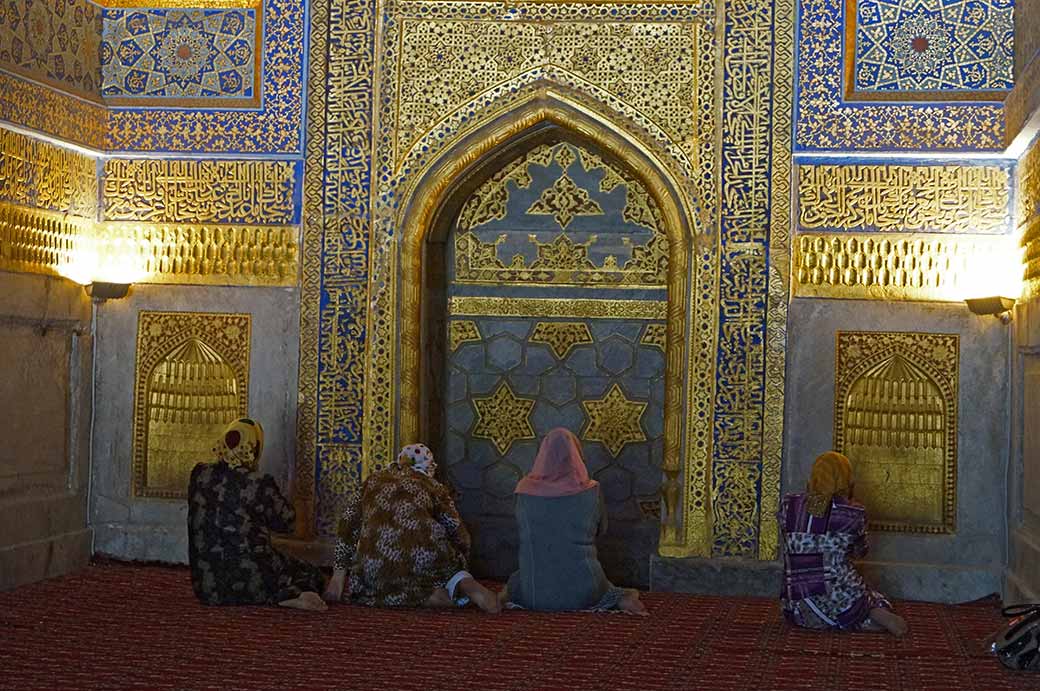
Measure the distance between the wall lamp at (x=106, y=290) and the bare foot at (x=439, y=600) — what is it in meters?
2.31

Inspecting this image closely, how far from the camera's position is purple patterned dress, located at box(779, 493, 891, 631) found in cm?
570

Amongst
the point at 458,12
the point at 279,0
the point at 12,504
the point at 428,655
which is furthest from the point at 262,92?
the point at 428,655

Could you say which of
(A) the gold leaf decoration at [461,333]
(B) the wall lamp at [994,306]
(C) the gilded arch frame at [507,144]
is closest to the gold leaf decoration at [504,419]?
(A) the gold leaf decoration at [461,333]

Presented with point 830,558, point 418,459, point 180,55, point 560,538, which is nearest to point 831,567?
point 830,558

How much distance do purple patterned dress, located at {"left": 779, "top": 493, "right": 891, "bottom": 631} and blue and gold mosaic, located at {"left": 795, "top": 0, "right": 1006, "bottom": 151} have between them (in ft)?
6.09

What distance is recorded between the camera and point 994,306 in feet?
21.2

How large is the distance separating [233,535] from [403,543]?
0.69 meters

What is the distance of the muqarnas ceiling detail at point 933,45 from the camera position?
21.9ft

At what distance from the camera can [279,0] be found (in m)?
7.11

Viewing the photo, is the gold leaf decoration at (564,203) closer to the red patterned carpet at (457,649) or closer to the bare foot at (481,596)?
the red patterned carpet at (457,649)

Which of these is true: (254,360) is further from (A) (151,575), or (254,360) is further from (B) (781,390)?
(B) (781,390)

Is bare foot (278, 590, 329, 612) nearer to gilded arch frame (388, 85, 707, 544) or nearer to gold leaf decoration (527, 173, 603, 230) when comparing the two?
gilded arch frame (388, 85, 707, 544)

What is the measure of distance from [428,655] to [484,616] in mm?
938

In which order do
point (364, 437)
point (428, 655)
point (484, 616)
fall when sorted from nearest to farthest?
point (428, 655), point (484, 616), point (364, 437)
